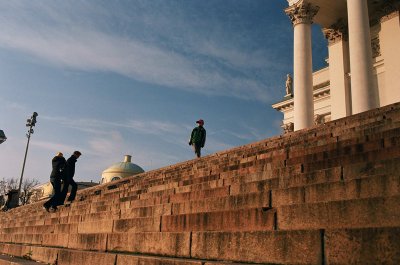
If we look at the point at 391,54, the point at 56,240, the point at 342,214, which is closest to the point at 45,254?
the point at 56,240

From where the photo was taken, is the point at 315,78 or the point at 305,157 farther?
the point at 315,78

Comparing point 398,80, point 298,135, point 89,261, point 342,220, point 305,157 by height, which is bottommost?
point 89,261

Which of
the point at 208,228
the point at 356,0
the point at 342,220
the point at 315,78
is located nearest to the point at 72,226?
the point at 208,228

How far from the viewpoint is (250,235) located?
13.1ft

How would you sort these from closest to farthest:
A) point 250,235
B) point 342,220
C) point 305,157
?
point 342,220 < point 250,235 < point 305,157

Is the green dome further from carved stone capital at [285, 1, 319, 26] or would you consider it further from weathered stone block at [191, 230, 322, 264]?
weathered stone block at [191, 230, 322, 264]

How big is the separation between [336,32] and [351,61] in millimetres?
9295

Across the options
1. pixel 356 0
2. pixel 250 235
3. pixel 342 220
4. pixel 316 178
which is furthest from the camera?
pixel 356 0

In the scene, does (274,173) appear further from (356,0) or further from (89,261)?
(356,0)

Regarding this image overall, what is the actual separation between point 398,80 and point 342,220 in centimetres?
2061

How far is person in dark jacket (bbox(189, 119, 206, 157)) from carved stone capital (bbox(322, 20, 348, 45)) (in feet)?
47.6

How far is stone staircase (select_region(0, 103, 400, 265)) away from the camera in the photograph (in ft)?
10.3

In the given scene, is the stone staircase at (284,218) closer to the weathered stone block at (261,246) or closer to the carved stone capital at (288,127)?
the weathered stone block at (261,246)

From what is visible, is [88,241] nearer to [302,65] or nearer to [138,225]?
[138,225]
